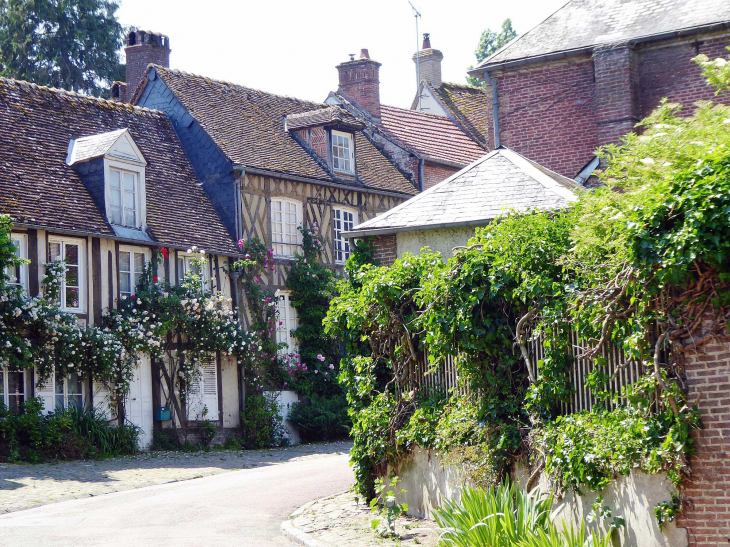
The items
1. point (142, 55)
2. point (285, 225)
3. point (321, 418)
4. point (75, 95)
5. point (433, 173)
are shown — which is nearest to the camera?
point (321, 418)

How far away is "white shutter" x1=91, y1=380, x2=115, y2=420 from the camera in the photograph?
63.3 feet

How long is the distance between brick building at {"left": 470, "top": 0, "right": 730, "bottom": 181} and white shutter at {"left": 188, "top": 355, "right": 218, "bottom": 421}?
25.8ft

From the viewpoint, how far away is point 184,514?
11.8m

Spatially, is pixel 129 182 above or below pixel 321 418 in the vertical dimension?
above

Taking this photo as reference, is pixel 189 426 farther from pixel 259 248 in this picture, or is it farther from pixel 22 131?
pixel 22 131

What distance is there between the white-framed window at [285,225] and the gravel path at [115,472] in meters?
5.68

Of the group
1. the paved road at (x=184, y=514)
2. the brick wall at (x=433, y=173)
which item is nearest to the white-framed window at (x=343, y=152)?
the brick wall at (x=433, y=173)

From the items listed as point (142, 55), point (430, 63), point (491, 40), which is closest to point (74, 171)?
point (142, 55)

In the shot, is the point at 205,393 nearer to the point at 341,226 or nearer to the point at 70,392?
the point at 70,392

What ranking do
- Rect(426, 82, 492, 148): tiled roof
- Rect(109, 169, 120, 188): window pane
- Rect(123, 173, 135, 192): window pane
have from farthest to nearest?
Rect(426, 82, 492, 148): tiled roof
Rect(123, 173, 135, 192): window pane
Rect(109, 169, 120, 188): window pane

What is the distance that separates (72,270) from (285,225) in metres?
6.50

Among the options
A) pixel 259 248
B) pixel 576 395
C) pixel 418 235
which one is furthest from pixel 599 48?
pixel 576 395

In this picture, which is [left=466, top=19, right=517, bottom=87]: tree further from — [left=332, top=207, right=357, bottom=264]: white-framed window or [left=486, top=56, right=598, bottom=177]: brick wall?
[left=486, top=56, right=598, bottom=177]: brick wall

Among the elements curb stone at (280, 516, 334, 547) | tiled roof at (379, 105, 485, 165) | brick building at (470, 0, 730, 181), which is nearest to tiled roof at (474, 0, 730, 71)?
brick building at (470, 0, 730, 181)
